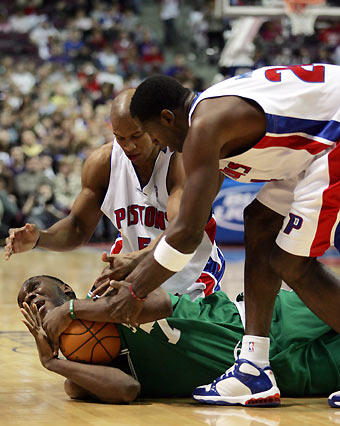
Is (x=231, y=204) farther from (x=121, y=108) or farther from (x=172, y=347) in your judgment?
(x=172, y=347)

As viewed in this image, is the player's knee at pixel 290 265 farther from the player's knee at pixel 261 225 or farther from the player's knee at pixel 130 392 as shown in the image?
the player's knee at pixel 130 392

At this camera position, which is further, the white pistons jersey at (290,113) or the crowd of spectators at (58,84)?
the crowd of spectators at (58,84)

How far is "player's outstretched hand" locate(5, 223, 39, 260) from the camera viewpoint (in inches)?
170

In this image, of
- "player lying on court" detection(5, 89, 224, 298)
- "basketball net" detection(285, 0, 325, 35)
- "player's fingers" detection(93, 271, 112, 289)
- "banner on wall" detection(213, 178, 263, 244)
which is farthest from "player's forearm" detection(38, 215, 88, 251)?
"basketball net" detection(285, 0, 325, 35)

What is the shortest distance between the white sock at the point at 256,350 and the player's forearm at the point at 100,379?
0.56 metres

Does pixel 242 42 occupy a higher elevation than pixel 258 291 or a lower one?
lower

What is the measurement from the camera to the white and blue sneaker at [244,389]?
3.68 m

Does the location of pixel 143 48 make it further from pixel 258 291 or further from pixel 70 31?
pixel 258 291

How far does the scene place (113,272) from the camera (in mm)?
3650

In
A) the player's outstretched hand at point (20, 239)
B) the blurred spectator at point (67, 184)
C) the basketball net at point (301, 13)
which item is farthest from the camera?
the blurred spectator at point (67, 184)

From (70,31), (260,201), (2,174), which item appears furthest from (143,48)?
(260,201)

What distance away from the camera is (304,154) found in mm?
3645

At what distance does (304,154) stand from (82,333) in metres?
1.31

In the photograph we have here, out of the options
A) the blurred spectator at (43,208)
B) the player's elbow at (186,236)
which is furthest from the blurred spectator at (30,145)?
the player's elbow at (186,236)
